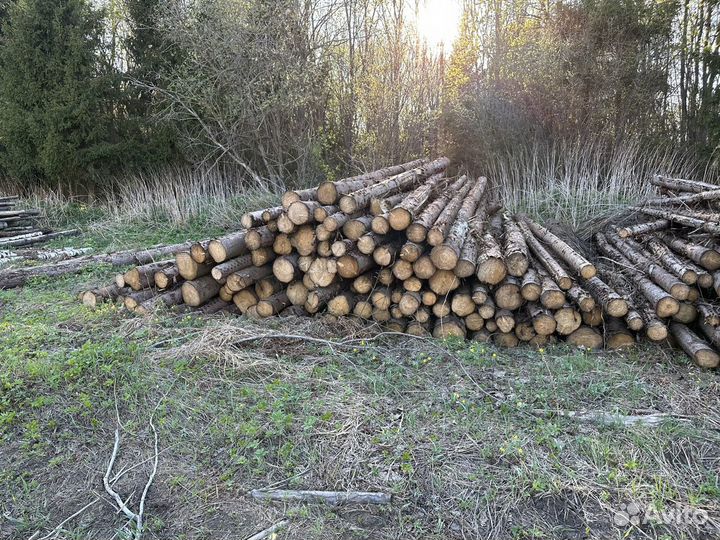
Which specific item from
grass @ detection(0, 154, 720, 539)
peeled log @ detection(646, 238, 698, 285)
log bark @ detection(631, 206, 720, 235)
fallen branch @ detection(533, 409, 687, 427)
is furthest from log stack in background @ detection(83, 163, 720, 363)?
fallen branch @ detection(533, 409, 687, 427)

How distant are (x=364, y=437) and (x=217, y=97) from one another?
9692 mm

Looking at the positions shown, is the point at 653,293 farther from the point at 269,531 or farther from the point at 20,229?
the point at 20,229

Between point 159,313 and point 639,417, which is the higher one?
point 159,313

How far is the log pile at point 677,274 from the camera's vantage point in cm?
422

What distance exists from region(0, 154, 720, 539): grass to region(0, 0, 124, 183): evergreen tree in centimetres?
885

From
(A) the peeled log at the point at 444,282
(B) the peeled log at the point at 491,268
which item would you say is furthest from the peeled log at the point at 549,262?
(A) the peeled log at the point at 444,282

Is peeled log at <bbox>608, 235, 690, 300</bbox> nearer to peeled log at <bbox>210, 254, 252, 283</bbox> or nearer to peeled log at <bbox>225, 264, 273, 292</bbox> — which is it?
peeled log at <bbox>225, 264, 273, 292</bbox>

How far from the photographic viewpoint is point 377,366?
13.5 ft

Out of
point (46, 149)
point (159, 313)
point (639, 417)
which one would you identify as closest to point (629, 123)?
point (639, 417)

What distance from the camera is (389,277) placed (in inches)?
191

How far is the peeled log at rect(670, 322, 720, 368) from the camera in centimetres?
394

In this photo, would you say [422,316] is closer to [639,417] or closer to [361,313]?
[361,313]

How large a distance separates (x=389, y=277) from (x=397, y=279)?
0.10 m

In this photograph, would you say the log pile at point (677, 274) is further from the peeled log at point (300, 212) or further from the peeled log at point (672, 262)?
the peeled log at point (300, 212)
